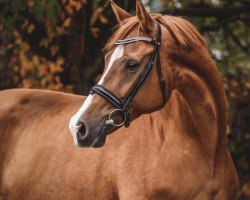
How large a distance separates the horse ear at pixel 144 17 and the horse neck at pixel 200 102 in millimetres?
308

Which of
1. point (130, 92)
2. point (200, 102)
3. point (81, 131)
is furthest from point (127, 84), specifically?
point (200, 102)

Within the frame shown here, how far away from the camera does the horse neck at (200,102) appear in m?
4.41

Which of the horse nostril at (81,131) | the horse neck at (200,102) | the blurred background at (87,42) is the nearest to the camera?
the horse nostril at (81,131)

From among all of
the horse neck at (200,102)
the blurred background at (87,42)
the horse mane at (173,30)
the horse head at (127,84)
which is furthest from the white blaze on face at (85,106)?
the blurred background at (87,42)

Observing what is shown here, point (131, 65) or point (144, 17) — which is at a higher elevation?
point (144, 17)

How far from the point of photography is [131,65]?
13.6 ft

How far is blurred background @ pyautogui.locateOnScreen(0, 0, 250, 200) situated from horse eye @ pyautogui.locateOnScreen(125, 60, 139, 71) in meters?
→ 2.97

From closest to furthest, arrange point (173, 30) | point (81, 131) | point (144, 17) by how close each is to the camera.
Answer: point (81, 131), point (144, 17), point (173, 30)

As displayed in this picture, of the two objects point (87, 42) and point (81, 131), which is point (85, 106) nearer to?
point (81, 131)

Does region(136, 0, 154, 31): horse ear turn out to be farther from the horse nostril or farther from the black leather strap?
the horse nostril

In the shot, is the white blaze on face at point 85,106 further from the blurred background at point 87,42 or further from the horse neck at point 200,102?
the blurred background at point 87,42

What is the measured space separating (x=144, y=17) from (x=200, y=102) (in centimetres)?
70

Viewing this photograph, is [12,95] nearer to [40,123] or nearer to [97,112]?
[40,123]

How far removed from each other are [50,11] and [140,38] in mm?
2810
